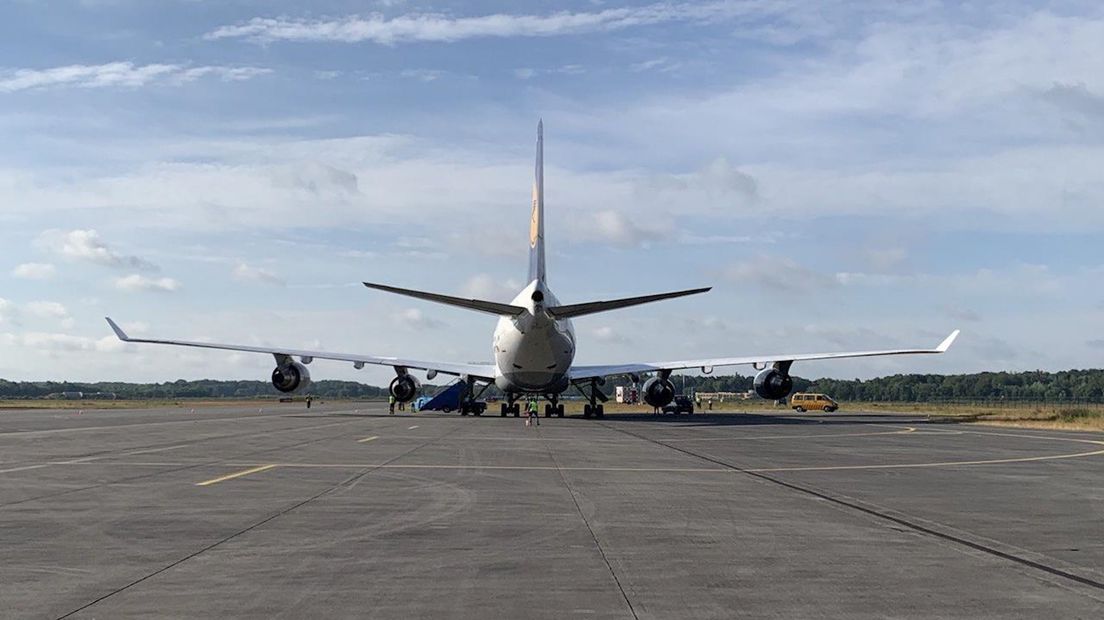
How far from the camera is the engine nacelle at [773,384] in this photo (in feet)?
174

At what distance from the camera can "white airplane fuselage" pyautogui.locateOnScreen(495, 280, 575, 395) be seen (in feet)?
151

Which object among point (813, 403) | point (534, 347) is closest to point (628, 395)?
point (813, 403)

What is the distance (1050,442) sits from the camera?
3553cm

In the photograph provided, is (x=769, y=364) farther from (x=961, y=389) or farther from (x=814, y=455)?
(x=961, y=389)

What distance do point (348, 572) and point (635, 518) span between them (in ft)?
17.2

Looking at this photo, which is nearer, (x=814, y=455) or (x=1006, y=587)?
(x=1006, y=587)

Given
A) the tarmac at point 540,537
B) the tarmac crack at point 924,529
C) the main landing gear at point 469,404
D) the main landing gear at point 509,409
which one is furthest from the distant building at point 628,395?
the tarmac crack at point 924,529

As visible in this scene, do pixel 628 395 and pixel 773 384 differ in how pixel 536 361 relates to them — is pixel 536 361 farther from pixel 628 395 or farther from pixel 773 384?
pixel 628 395

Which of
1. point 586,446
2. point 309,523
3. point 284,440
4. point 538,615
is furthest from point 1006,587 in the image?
point 284,440

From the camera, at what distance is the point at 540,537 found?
1201 centimetres

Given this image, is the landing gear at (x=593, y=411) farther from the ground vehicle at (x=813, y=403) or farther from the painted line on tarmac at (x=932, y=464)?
the ground vehicle at (x=813, y=403)

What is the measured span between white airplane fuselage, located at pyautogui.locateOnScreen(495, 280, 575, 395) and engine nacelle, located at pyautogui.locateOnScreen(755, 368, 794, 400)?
9.83 meters

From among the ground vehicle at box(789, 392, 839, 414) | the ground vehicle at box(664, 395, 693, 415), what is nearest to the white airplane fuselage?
the ground vehicle at box(664, 395, 693, 415)

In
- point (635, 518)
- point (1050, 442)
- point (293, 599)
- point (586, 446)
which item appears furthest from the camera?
point (1050, 442)
